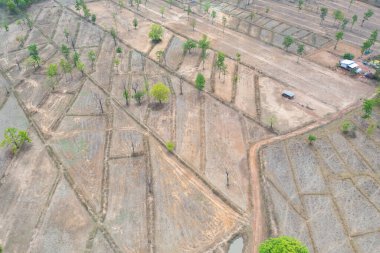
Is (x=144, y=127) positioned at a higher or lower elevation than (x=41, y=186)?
higher

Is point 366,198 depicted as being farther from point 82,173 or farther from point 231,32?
point 231,32

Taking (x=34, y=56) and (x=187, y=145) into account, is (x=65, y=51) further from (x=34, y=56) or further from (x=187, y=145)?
(x=187, y=145)

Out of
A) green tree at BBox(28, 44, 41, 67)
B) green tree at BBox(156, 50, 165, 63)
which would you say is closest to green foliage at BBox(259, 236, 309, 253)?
green tree at BBox(156, 50, 165, 63)

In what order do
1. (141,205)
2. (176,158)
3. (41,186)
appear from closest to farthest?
(141,205)
(41,186)
(176,158)

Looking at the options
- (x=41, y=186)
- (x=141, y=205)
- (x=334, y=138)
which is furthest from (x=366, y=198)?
(x=41, y=186)

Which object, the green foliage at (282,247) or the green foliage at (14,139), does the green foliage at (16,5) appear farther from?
the green foliage at (282,247)

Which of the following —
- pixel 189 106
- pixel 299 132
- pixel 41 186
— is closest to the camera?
pixel 41 186
